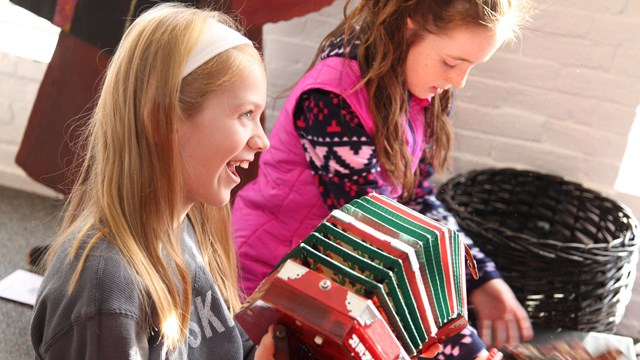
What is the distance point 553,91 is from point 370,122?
0.82m

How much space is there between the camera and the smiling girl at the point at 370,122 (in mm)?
1449

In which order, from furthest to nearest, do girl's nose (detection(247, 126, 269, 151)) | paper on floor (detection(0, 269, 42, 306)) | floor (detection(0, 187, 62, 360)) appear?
paper on floor (detection(0, 269, 42, 306))
floor (detection(0, 187, 62, 360))
girl's nose (detection(247, 126, 269, 151))

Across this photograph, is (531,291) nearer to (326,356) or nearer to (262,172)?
(262,172)

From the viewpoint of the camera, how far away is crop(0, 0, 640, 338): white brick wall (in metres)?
2.04

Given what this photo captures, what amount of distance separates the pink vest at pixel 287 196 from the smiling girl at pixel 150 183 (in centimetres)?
43

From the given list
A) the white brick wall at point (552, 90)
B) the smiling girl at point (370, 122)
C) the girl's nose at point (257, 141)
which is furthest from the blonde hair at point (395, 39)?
the white brick wall at point (552, 90)

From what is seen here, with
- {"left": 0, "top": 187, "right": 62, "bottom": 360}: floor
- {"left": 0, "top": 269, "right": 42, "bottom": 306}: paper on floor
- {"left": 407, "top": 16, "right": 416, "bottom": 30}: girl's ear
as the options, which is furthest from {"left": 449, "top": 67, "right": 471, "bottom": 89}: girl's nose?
{"left": 0, "top": 269, "right": 42, "bottom": 306}: paper on floor

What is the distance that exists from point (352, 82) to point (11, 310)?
3.52ft

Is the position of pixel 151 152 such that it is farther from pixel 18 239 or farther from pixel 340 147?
pixel 18 239

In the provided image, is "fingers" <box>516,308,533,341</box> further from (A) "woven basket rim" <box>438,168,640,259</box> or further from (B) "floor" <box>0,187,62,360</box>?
(B) "floor" <box>0,187,62,360</box>

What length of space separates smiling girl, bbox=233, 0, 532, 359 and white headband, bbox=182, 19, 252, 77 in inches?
17.2

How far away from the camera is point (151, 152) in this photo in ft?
3.32

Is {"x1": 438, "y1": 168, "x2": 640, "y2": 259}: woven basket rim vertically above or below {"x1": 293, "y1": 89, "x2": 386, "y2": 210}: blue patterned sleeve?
below

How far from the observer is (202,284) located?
1.14 meters
